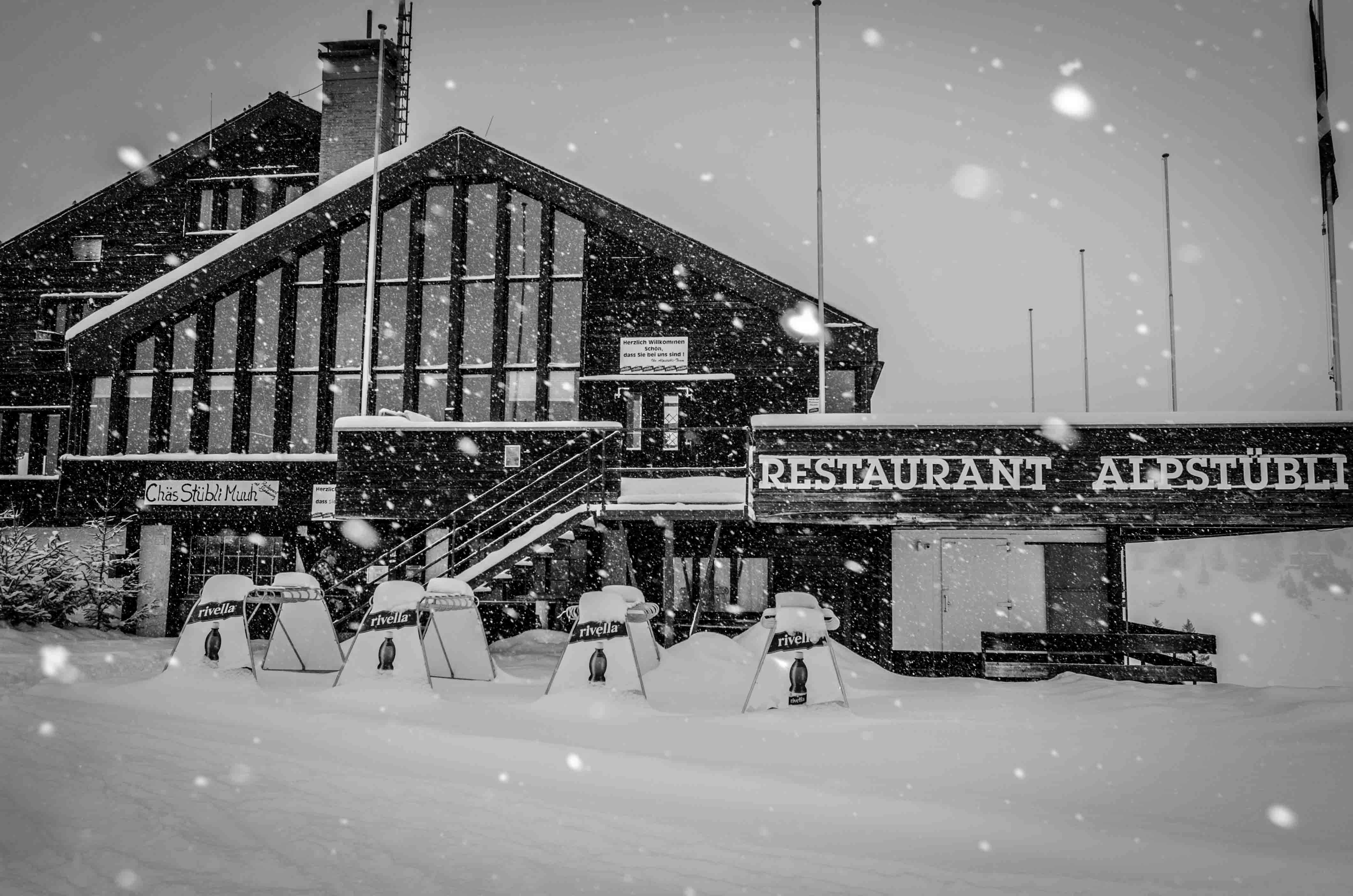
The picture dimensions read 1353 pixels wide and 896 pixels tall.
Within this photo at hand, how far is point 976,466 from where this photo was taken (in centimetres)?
1323

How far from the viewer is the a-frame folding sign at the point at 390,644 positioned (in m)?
9.99

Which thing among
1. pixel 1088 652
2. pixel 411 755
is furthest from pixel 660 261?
pixel 411 755

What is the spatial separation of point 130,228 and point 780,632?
2216 centimetres

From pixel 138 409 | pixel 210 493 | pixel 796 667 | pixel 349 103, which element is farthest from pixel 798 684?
pixel 349 103

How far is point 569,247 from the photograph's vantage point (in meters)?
18.3

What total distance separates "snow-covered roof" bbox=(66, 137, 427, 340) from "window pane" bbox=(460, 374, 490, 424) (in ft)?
14.3

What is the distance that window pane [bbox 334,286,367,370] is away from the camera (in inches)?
747

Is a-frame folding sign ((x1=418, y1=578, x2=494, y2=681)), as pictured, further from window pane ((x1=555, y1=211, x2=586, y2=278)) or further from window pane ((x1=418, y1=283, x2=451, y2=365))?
window pane ((x1=555, y1=211, x2=586, y2=278))

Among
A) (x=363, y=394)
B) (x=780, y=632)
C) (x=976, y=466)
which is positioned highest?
(x=363, y=394)

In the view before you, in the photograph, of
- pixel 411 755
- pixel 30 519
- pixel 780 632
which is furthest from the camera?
pixel 30 519

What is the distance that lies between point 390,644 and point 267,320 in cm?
1141

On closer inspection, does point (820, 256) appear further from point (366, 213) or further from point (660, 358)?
point (366, 213)

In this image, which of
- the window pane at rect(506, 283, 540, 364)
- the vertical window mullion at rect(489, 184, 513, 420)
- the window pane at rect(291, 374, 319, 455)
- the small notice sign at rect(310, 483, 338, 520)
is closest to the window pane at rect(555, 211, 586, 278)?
the window pane at rect(506, 283, 540, 364)

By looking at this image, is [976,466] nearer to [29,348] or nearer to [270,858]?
[270,858]
